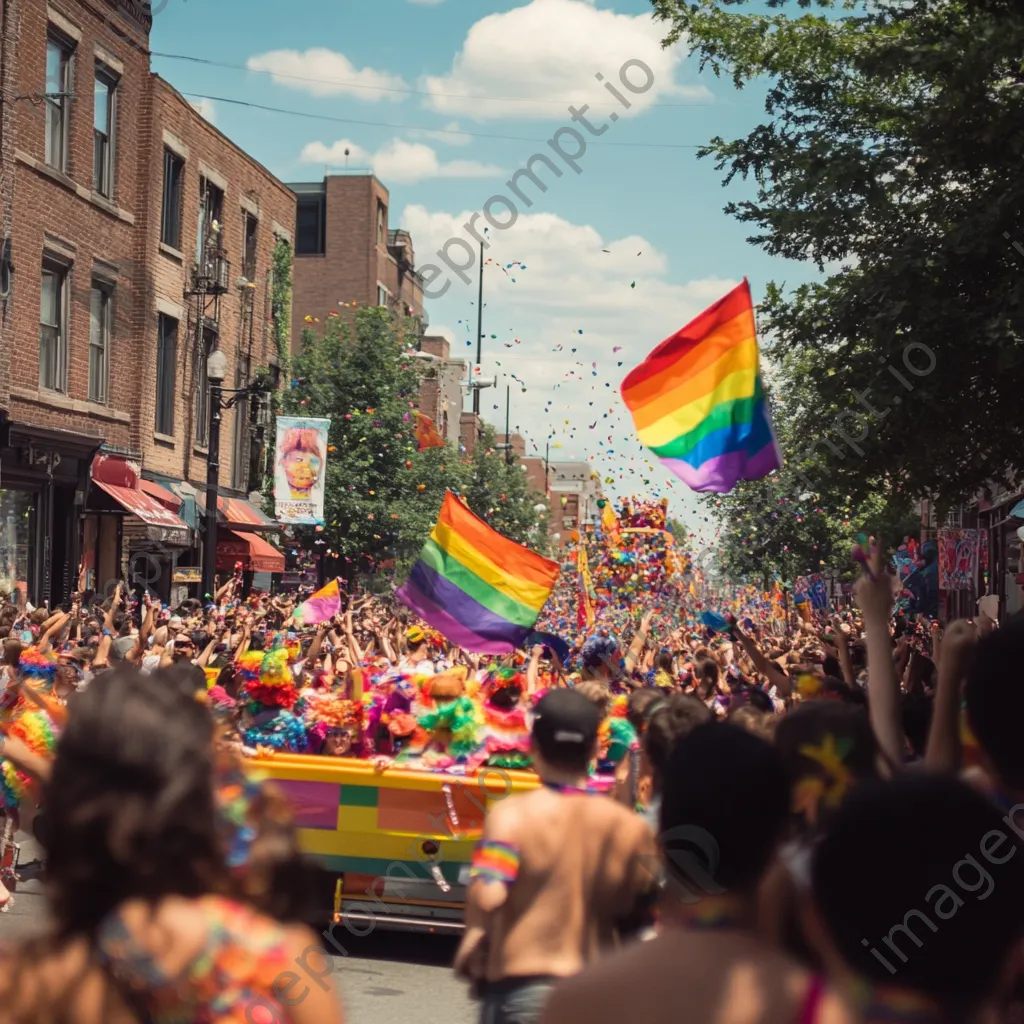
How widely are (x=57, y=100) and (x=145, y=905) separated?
24.3 metres

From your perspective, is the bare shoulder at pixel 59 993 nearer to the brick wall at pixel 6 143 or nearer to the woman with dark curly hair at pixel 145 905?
the woman with dark curly hair at pixel 145 905

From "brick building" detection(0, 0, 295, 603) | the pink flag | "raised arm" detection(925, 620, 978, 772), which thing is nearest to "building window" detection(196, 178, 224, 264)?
"brick building" detection(0, 0, 295, 603)

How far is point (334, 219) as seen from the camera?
202ft

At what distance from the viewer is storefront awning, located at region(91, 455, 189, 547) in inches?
1011

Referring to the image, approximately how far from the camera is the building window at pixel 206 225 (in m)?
31.5

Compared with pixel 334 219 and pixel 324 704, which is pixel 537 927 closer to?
pixel 324 704

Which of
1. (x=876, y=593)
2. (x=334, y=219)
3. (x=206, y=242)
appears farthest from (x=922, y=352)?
(x=334, y=219)

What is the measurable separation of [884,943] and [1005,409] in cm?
1266

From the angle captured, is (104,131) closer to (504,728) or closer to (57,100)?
(57,100)

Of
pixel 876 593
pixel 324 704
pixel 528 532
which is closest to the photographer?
pixel 876 593

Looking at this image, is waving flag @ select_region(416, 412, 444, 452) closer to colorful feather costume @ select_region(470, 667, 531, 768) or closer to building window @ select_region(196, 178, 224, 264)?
building window @ select_region(196, 178, 224, 264)

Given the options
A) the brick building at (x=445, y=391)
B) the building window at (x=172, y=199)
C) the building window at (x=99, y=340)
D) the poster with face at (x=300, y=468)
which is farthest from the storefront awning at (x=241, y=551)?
the brick building at (x=445, y=391)

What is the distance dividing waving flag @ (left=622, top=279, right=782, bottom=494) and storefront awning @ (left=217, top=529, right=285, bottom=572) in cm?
2428

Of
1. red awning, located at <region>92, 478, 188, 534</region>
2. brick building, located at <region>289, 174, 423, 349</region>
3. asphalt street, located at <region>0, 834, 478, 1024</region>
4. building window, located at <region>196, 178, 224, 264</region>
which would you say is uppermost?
brick building, located at <region>289, 174, 423, 349</region>
